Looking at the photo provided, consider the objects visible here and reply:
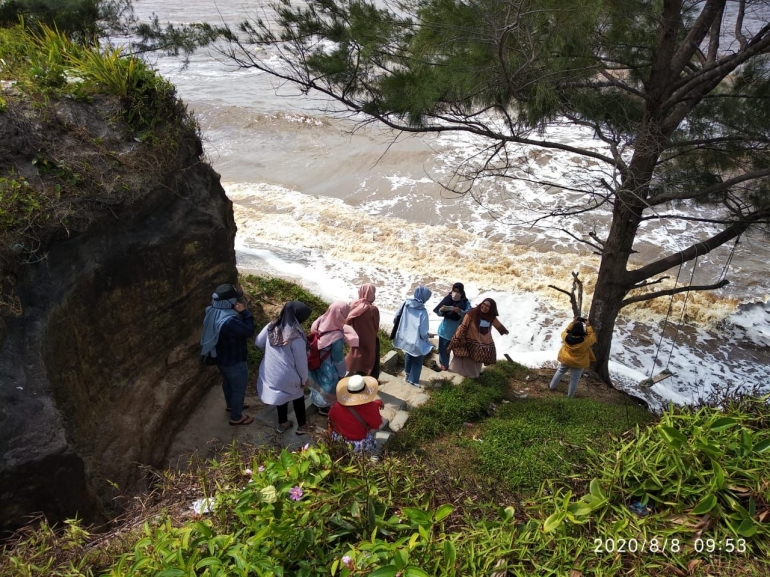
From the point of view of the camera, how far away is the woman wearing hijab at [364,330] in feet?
18.8

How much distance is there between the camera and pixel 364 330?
5848 mm

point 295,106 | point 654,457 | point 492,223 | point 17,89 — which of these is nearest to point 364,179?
point 492,223

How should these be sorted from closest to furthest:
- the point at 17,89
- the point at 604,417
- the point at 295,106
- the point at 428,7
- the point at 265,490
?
the point at 265,490 < the point at 17,89 < the point at 428,7 < the point at 604,417 < the point at 295,106

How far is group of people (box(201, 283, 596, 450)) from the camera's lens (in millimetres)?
4371

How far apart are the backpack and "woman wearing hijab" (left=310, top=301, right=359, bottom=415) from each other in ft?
0.04

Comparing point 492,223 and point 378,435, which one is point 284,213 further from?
point 378,435

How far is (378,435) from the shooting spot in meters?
5.48

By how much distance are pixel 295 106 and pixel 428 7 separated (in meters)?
16.9

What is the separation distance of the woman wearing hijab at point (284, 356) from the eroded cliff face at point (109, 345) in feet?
4.16

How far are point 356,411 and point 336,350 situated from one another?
1056 mm

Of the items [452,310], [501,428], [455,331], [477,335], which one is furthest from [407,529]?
[455,331]

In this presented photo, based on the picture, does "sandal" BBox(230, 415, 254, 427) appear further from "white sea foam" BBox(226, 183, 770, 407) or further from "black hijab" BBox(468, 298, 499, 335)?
"white sea foam" BBox(226, 183, 770, 407)

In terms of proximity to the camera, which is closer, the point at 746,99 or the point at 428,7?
the point at 428,7

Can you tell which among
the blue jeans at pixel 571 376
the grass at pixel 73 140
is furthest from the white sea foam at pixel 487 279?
the grass at pixel 73 140
